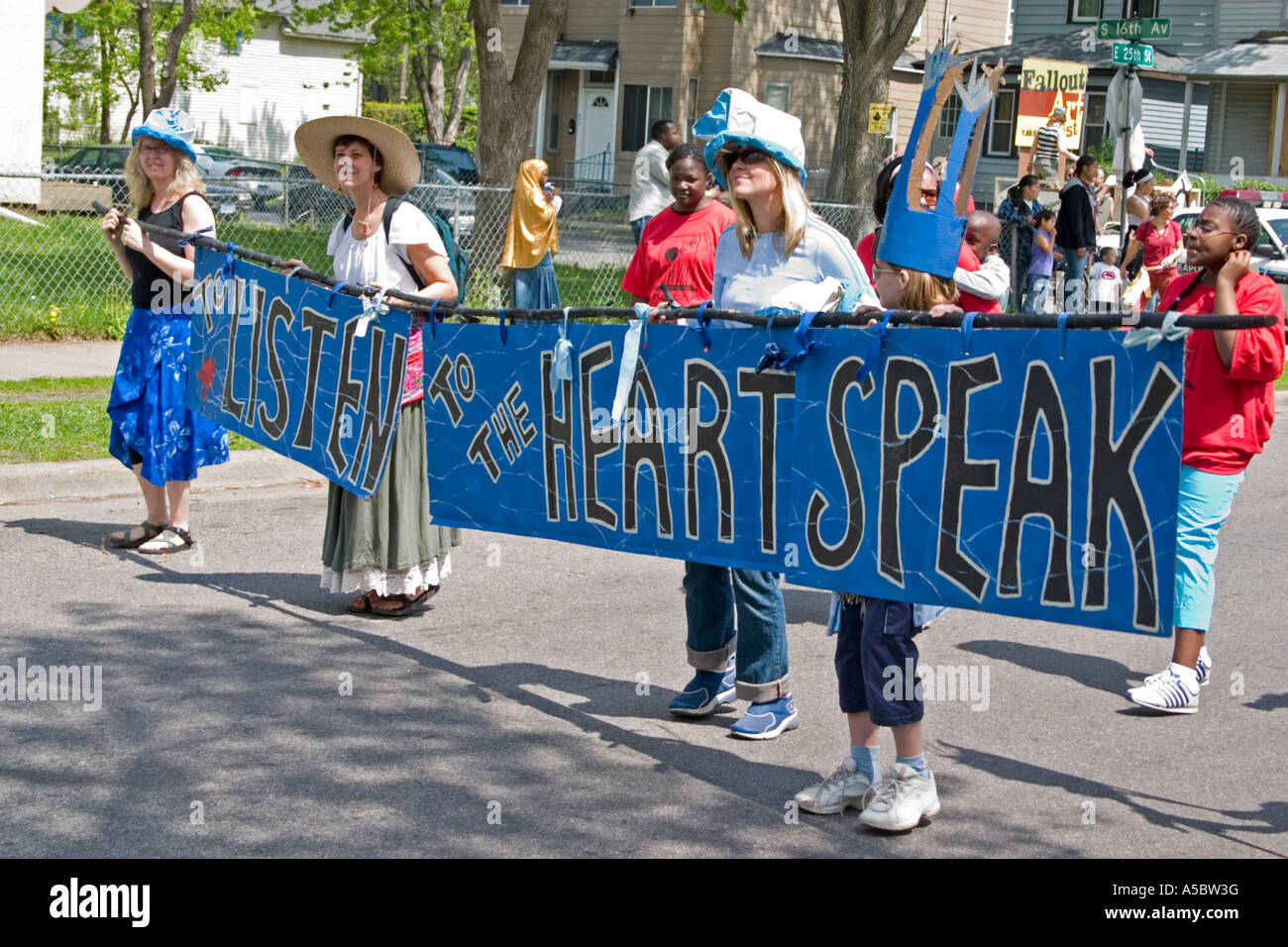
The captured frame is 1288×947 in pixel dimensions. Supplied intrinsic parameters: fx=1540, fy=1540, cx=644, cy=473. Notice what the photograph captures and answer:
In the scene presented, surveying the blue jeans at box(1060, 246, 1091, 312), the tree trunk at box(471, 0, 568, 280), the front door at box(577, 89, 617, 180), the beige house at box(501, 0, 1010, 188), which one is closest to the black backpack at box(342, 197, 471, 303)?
the tree trunk at box(471, 0, 568, 280)

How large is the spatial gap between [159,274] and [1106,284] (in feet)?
38.1

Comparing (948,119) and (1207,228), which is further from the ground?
(948,119)

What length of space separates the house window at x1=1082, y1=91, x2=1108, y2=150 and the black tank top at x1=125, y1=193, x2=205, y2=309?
112 ft

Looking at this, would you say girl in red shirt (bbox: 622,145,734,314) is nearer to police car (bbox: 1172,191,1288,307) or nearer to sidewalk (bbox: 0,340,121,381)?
sidewalk (bbox: 0,340,121,381)

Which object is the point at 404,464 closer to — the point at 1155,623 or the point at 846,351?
the point at 846,351

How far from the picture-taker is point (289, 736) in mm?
5129

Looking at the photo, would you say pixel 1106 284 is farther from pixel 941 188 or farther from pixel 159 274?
pixel 941 188

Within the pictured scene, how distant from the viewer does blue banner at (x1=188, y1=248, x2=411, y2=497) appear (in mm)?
6062

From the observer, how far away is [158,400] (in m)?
7.45

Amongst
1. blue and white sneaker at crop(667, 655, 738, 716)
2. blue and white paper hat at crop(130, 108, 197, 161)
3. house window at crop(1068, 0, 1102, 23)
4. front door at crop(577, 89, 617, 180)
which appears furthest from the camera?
house window at crop(1068, 0, 1102, 23)

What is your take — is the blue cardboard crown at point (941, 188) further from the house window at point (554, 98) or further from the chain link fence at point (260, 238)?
the house window at point (554, 98)

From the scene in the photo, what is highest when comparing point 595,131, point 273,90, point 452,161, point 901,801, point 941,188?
point 273,90

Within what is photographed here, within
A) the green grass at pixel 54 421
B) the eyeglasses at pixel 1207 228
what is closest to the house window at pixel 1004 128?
the green grass at pixel 54 421

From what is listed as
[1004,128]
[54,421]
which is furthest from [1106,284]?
[1004,128]
